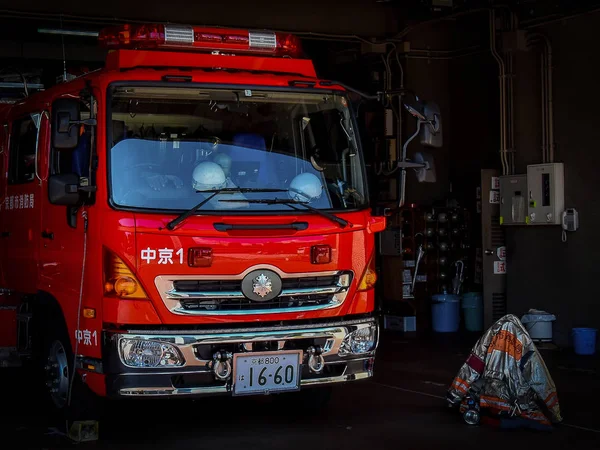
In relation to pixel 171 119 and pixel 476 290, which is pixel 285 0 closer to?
pixel 476 290

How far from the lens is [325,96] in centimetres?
774

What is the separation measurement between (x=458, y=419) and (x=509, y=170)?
6.09 metres

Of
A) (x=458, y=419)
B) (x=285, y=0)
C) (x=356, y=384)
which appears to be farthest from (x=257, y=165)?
(x=285, y=0)

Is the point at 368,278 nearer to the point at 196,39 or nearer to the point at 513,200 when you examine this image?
the point at 196,39

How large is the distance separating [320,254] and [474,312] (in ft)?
25.5

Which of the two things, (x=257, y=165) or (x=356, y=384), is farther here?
(x=356, y=384)

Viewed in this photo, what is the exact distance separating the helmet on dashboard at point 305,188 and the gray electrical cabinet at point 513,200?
6.39m

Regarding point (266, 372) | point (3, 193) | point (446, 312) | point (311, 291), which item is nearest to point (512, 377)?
point (311, 291)

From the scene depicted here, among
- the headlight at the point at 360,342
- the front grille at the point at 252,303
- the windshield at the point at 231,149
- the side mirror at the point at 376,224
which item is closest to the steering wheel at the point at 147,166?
the windshield at the point at 231,149

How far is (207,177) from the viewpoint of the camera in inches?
280

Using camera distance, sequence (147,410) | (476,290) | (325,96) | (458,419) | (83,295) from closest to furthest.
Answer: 1. (83,295)
2. (325,96)
3. (458,419)
4. (147,410)
5. (476,290)

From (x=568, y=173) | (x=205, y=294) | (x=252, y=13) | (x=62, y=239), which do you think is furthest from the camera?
(x=252, y=13)

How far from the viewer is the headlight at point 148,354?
6781 millimetres

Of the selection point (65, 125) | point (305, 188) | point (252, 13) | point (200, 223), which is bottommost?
point (200, 223)
